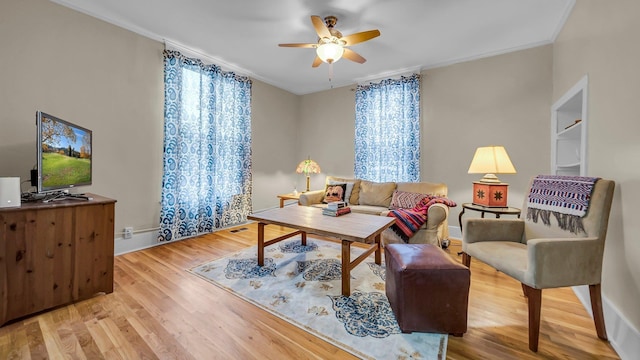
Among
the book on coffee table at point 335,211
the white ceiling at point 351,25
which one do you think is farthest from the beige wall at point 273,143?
the book on coffee table at point 335,211

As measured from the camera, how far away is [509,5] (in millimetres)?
2350

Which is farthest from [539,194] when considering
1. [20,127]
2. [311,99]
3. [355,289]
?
[20,127]

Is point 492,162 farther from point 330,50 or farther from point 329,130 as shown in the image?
point 329,130

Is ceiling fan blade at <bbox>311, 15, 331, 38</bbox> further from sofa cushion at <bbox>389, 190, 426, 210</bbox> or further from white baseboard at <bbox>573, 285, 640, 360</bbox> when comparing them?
white baseboard at <bbox>573, 285, 640, 360</bbox>

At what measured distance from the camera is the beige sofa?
9.37 ft

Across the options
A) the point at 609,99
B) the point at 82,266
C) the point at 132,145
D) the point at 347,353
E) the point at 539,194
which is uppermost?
the point at 609,99

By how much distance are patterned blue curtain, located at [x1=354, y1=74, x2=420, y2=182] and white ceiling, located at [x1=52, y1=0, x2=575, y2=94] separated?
472 mm

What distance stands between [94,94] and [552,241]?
4.24 m

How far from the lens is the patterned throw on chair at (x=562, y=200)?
162 cm

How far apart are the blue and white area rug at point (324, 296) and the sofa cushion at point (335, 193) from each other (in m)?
1.01

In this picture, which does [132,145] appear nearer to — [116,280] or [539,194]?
[116,280]

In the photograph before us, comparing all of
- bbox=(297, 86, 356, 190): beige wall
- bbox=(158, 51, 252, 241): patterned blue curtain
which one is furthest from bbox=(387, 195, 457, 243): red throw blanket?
bbox=(158, 51, 252, 241): patterned blue curtain

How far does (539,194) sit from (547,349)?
115 cm

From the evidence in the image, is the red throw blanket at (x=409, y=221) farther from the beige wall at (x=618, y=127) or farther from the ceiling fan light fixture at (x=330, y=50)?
the ceiling fan light fixture at (x=330, y=50)
